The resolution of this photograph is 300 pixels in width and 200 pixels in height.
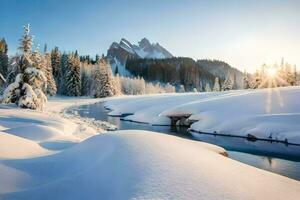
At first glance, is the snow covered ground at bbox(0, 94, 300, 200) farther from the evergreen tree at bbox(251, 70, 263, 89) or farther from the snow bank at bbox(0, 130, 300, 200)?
the evergreen tree at bbox(251, 70, 263, 89)

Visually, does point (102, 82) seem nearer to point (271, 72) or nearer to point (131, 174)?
point (271, 72)

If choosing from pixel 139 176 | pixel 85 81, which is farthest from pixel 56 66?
pixel 139 176

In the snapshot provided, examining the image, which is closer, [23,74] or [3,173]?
[3,173]

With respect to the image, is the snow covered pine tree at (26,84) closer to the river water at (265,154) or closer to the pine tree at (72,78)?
the river water at (265,154)

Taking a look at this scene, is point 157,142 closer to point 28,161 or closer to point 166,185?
point 166,185

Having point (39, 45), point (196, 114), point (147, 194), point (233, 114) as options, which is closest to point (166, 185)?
point (147, 194)

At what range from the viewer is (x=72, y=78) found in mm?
96688

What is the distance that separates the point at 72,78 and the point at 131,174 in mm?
91859

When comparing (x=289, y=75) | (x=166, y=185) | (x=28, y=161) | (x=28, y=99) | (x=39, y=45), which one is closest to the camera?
(x=166, y=185)

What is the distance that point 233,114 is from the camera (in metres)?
Result: 36.6

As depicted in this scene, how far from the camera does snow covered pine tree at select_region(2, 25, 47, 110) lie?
35.6 metres

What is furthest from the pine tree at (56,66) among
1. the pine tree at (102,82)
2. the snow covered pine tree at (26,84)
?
the snow covered pine tree at (26,84)

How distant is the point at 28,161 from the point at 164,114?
33.6 metres

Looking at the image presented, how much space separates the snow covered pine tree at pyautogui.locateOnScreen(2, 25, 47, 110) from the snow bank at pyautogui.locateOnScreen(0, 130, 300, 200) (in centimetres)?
2702
